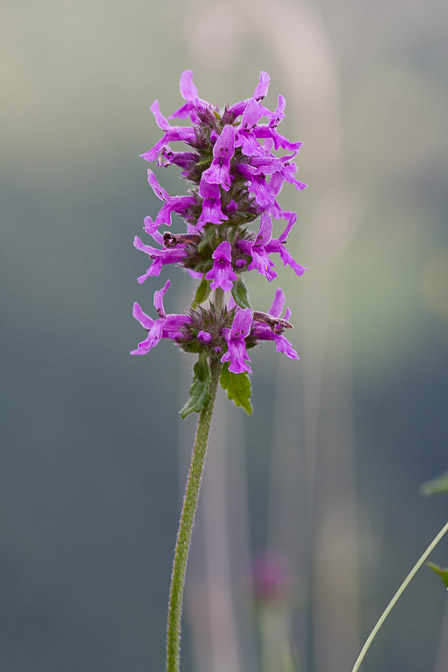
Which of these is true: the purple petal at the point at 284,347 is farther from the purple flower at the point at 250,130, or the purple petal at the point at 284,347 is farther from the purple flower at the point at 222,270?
the purple flower at the point at 250,130

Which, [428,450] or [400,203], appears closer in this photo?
[400,203]

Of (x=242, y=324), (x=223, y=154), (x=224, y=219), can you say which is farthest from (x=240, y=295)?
(x=223, y=154)

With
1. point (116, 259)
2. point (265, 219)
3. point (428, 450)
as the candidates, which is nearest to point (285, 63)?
point (265, 219)

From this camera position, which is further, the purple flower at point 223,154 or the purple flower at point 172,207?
the purple flower at point 172,207

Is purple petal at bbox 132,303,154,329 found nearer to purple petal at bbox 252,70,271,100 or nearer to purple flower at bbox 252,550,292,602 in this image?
purple petal at bbox 252,70,271,100

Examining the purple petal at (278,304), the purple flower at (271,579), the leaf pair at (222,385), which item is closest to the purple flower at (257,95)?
the purple petal at (278,304)

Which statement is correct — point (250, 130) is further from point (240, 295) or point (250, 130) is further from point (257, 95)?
point (240, 295)

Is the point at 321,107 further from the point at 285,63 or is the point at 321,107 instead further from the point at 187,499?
the point at 187,499
